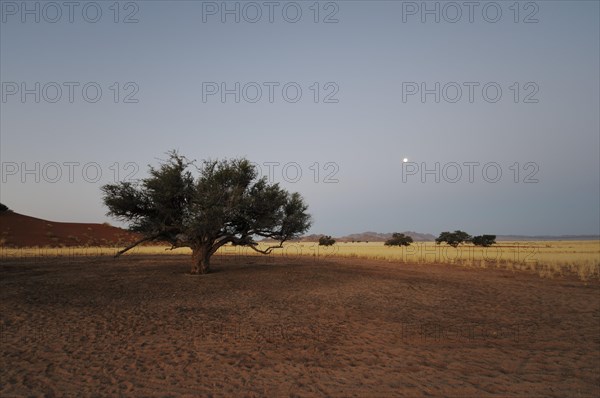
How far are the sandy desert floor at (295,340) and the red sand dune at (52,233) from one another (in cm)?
4540

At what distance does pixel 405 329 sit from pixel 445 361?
2.76m

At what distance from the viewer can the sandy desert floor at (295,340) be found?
6363 millimetres

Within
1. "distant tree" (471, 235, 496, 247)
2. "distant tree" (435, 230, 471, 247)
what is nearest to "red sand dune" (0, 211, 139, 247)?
"distant tree" (435, 230, 471, 247)

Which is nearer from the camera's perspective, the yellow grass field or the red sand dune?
the yellow grass field

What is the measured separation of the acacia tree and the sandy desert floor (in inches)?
160

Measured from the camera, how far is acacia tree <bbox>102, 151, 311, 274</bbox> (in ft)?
65.4

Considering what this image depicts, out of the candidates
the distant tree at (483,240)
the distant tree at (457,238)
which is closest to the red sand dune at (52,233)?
the distant tree at (457,238)

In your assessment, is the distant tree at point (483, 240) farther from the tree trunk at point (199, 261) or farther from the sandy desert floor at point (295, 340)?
the tree trunk at point (199, 261)

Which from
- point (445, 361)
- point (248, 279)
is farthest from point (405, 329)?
point (248, 279)

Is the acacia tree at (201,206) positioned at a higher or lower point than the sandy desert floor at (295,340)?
higher

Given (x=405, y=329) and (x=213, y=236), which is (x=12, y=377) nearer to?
(x=405, y=329)

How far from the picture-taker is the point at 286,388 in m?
6.18

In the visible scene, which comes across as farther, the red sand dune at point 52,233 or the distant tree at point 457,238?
the distant tree at point 457,238

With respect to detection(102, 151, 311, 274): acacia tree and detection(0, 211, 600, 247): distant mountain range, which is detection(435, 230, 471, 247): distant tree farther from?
detection(102, 151, 311, 274): acacia tree
